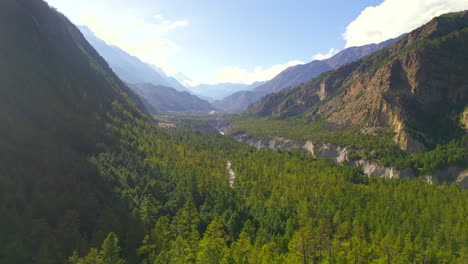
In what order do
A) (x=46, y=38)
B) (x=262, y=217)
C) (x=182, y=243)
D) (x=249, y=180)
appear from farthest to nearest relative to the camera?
(x=46, y=38) → (x=249, y=180) → (x=262, y=217) → (x=182, y=243)

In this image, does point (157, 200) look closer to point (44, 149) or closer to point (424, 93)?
point (44, 149)

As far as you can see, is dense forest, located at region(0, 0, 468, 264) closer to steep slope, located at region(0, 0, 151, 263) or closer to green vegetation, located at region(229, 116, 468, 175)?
steep slope, located at region(0, 0, 151, 263)

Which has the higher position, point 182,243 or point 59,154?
point 59,154

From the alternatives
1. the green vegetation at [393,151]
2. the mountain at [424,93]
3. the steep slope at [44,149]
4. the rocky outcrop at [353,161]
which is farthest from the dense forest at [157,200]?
the mountain at [424,93]

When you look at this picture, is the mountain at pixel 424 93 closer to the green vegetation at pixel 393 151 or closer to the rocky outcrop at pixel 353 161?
the green vegetation at pixel 393 151

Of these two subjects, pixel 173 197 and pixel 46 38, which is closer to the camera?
pixel 173 197

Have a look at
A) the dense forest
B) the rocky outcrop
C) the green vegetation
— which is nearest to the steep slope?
the dense forest

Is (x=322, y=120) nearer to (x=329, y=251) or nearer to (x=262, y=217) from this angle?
(x=262, y=217)

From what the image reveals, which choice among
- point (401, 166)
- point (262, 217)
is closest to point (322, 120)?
point (401, 166)
